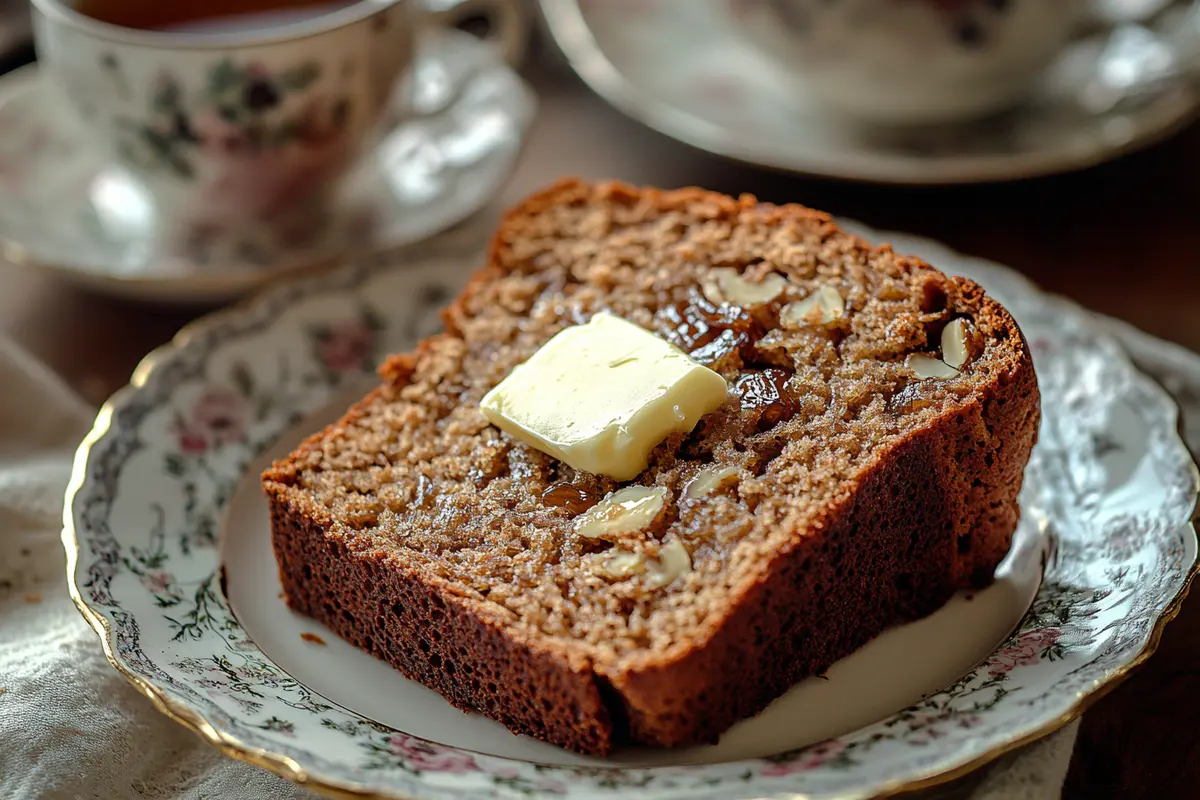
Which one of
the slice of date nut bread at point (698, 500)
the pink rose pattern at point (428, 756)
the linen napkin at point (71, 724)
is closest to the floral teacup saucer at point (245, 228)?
the linen napkin at point (71, 724)

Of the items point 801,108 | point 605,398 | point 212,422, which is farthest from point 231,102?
point 801,108

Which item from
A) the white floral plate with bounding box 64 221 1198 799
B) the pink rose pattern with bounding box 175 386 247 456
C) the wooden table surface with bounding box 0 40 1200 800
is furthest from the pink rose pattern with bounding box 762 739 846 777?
the wooden table surface with bounding box 0 40 1200 800

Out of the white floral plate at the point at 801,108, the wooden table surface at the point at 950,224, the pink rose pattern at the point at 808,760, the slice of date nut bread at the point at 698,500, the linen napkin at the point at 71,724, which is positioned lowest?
the wooden table surface at the point at 950,224

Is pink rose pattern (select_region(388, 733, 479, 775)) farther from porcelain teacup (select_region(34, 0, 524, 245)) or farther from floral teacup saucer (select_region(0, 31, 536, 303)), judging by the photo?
porcelain teacup (select_region(34, 0, 524, 245))

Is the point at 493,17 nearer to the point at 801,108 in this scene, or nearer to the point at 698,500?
the point at 801,108

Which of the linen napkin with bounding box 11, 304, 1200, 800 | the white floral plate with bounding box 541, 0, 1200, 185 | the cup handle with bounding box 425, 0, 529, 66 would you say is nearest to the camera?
the linen napkin with bounding box 11, 304, 1200, 800

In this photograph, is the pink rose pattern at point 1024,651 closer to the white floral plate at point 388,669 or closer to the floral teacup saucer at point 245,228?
the white floral plate at point 388,669
